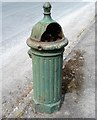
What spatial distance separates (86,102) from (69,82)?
75 centimetres

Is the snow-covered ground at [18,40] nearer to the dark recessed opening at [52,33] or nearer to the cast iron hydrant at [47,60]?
the cast iron hydrant at [47,60]

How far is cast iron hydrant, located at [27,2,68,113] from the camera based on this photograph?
404 cm

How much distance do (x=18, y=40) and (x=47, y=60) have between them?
5081 millimetres

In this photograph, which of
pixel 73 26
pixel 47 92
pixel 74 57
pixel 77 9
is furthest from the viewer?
pixel 77 9

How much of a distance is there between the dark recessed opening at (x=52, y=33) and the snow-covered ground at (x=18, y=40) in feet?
5.15

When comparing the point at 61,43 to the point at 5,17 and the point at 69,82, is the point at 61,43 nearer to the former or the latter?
the point at 69,82

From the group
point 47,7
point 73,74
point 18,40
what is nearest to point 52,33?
point 47,7

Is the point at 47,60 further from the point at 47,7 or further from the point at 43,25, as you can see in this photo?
the point at 47,7

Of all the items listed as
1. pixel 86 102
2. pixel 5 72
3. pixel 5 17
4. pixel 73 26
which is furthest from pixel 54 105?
pixel 5 17

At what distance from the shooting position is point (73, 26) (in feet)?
37.6

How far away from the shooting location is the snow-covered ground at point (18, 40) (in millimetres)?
5827

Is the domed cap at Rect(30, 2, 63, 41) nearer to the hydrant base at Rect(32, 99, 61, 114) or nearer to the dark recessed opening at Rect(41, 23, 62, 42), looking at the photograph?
the dark recessed opening at Rect(41, 23, 62, 42)

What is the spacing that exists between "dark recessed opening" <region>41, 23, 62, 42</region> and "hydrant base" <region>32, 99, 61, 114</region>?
109cm

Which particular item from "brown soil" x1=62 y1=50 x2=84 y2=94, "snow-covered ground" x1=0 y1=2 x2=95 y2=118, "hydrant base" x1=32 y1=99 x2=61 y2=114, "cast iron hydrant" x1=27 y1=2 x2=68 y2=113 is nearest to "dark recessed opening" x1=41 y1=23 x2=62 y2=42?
"cast iron hydrant" x1=27 y1=2 x2=68 y2=113
